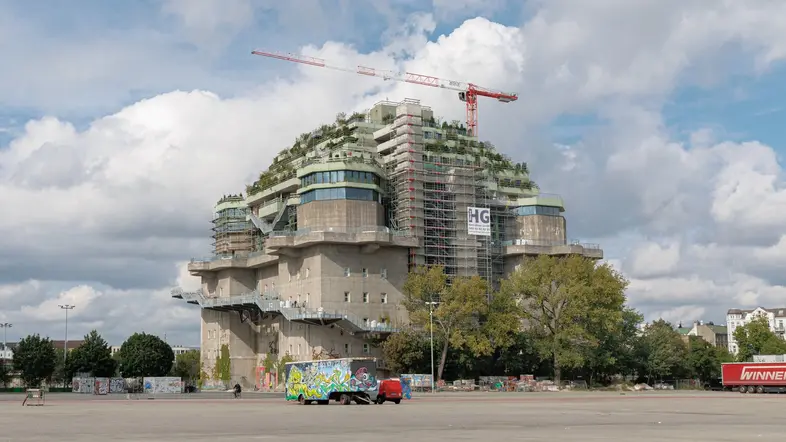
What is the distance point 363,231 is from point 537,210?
31.1m

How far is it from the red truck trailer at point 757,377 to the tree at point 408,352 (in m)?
36.3

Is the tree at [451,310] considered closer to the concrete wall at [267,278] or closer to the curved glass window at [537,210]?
the curved glass window at [537,210]

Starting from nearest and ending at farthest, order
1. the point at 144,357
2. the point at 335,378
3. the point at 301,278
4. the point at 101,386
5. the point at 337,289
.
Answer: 1. the point at 335,378
2. the point at 101,386
3. the point at 337,289
4. the point at 301,278
5. the point at 144,357

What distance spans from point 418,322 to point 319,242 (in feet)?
57.7

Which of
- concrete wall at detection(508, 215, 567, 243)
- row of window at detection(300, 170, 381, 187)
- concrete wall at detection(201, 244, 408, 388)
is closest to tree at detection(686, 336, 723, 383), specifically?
concrete wall at detection(508, 215, 567, 243)

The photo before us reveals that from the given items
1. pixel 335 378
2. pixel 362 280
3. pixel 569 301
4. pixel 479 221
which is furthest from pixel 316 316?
pixel 335 378

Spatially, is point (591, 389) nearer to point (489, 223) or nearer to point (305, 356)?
point (489, 223)

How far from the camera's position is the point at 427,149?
13925 centimetres

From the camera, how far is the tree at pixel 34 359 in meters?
146

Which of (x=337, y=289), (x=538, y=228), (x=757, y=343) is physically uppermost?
(x=538, y=228)

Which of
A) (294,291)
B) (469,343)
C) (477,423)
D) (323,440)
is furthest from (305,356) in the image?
(323,440)

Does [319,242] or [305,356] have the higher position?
[319,242]

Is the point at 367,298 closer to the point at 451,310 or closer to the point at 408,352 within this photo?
the point at 408,352

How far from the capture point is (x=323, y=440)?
1243 inches
